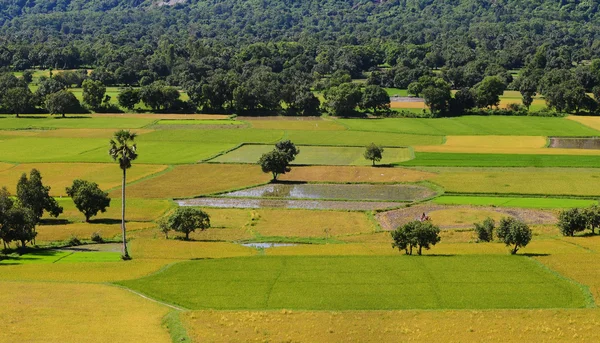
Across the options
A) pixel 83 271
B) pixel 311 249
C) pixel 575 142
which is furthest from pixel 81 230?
pixel 575 142

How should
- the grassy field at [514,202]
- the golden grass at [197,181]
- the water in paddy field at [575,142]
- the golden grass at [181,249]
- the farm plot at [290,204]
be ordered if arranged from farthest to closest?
1. the water in paddy field at [575,142]
2. the golden grass at [197,181]
3. the farm plot at [290,204]
4. the grassy field at [514,202]
5. the golden grass at [181,249]

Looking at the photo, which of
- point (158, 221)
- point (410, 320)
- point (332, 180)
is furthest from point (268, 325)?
point (332, 180)

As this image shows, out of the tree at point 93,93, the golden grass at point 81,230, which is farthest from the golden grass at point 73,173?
the tree at point 93,93

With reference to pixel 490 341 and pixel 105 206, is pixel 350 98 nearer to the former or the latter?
pixel 105 206

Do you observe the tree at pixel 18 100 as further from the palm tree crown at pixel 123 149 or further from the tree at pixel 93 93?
the palm tree crown at pixel 123 149

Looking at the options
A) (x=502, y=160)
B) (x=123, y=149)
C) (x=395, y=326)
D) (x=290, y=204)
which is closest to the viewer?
(x=395, y=326)

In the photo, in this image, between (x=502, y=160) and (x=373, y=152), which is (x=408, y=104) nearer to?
(x=502, y=160)

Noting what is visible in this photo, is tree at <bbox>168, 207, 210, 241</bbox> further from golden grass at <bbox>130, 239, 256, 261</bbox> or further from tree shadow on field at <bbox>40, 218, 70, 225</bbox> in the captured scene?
tree shadow on field at <bbox>40, 218, 70, 225</bbox>
